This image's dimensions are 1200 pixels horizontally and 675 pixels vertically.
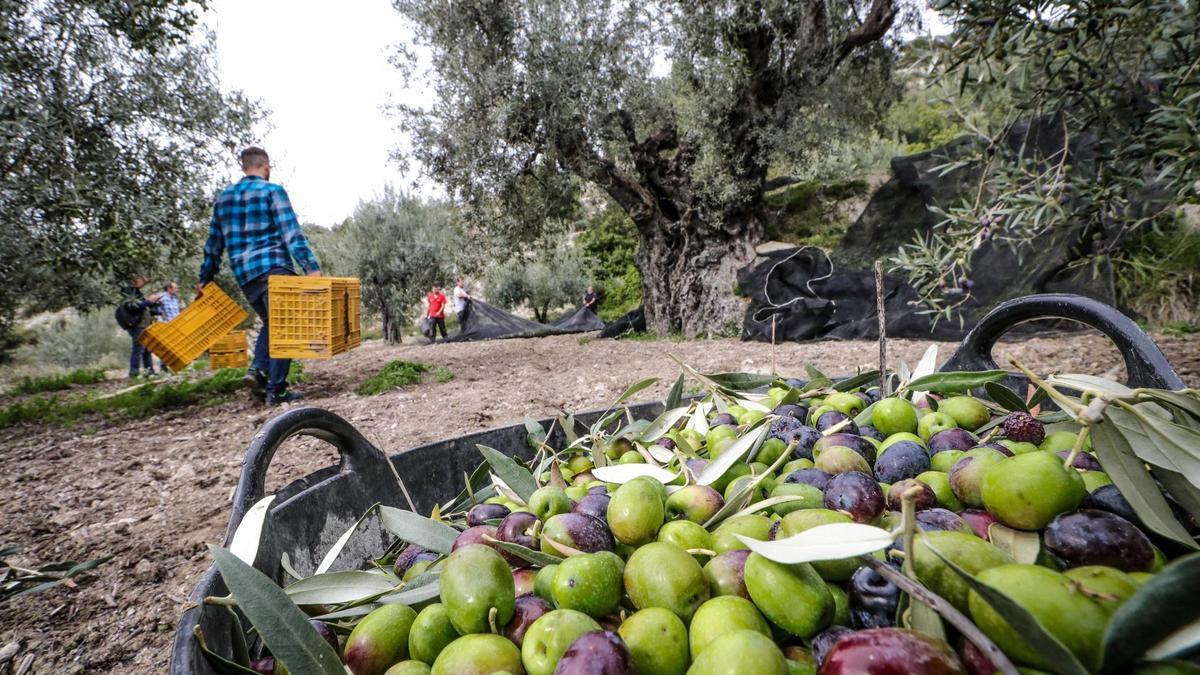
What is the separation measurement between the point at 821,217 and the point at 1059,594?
15346 mm

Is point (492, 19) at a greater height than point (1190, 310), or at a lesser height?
greater

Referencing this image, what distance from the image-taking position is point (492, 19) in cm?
897

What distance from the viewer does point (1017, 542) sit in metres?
0.71

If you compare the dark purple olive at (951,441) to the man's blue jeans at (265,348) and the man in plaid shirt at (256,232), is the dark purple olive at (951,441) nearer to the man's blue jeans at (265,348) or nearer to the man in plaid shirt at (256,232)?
the man in plaid shirt at (256,232)

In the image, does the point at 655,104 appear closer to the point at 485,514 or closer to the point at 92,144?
the point at 92,144

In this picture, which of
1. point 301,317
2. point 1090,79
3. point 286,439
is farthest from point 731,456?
point 301,317

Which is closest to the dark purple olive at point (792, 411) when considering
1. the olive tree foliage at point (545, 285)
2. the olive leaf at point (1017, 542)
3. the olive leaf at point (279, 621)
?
the olive leaf at point (1017, 542)

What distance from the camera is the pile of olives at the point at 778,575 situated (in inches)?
21.1

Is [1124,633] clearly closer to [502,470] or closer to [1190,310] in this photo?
[502,470]

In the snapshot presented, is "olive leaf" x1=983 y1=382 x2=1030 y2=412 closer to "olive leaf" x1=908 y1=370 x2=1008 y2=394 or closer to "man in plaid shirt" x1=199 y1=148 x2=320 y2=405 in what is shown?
"olive leaf" x1=908 y1=370 x2=1008 y2=394

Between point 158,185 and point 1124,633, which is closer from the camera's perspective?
point 1124,633

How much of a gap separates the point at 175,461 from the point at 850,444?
458 cm

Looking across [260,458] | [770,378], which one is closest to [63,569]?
[260,458]

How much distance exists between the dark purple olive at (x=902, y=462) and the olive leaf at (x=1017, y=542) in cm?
22
